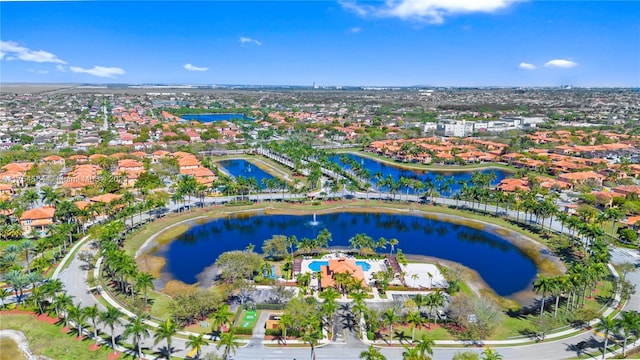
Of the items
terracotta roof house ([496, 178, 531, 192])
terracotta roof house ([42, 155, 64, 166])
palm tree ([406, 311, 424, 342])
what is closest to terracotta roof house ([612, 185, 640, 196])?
terracotta roof house ([496, 178, 531, 192])

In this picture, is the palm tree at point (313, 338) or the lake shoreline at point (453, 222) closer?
the palm tree at point (313, 338)

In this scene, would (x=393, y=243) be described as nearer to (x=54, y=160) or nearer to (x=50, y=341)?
(x=50, y=341)

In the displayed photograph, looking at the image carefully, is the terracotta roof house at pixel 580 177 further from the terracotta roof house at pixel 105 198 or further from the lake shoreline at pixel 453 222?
the terracotta roof house at pixel 105 198

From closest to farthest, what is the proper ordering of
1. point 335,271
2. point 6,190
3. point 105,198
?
point 335,271
point 105,198
point 6,190

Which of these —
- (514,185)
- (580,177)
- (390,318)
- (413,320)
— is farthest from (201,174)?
(580,177)

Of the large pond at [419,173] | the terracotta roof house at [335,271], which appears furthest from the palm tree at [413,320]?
the large pond at [419,173]

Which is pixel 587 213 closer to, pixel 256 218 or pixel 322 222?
pixel 322 222
